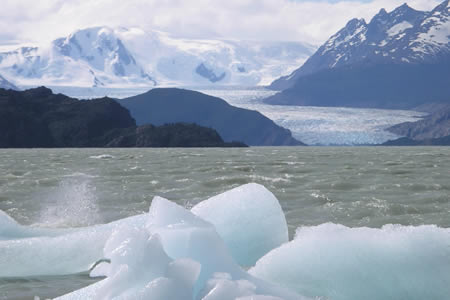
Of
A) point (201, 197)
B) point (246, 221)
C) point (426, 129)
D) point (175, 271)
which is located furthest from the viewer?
point (426, 129)

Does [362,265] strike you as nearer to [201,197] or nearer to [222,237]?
[222,237]

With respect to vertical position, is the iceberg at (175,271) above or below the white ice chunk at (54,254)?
above

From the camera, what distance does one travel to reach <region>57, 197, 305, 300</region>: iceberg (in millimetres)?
4297

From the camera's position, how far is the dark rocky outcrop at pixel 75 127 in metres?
106

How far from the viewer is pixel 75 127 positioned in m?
115

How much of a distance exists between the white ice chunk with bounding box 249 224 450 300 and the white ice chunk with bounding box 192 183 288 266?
1056mm

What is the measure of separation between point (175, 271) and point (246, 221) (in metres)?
2.49

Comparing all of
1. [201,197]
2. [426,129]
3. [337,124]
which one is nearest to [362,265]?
[201,197]

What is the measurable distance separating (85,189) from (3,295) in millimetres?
11411

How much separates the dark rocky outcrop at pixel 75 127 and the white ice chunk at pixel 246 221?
318ft

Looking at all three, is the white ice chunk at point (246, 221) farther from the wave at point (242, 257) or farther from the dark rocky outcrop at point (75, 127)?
the dark rocky outcrop at point (75, 127)

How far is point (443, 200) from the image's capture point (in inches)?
522

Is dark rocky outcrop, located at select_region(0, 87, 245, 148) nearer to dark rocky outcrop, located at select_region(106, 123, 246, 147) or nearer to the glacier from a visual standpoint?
dark rocky outcrop, located at select_region(106, 123, 246, 147)

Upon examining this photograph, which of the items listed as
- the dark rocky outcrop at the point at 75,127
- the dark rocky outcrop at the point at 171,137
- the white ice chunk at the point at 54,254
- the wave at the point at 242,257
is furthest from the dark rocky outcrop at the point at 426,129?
the wave at the point at 242,257
